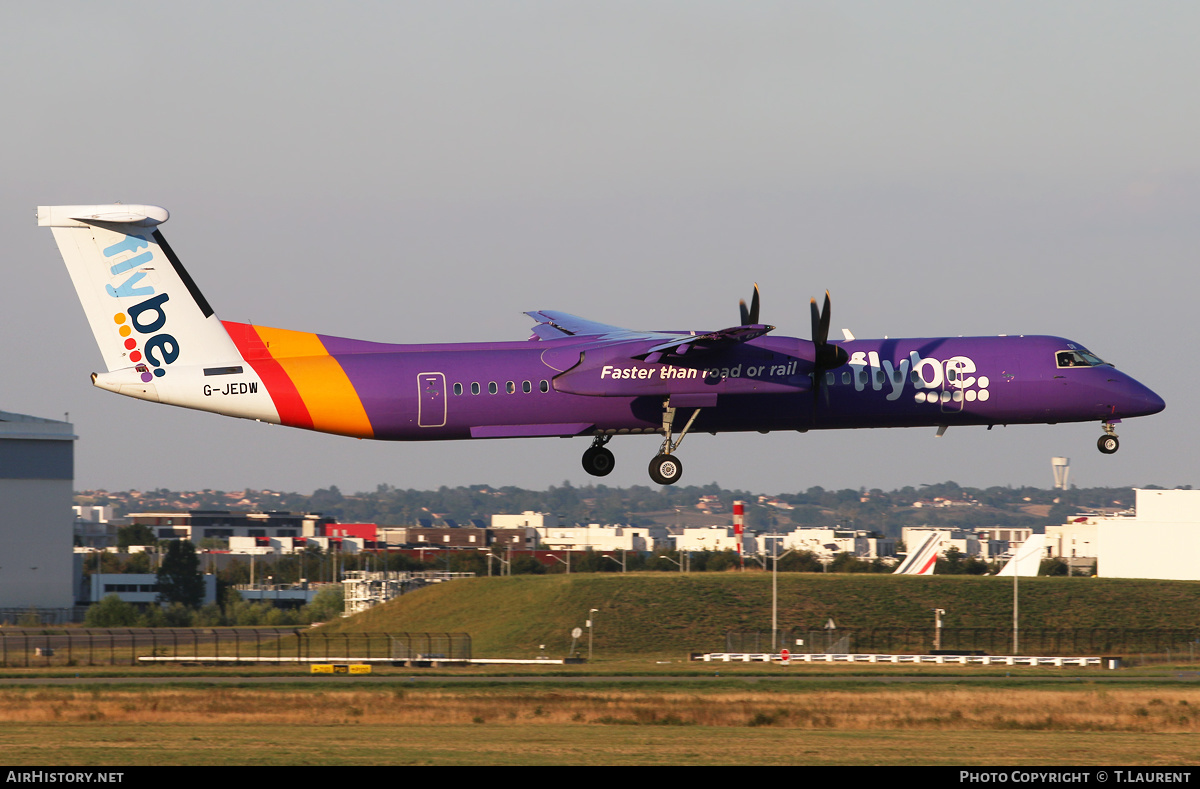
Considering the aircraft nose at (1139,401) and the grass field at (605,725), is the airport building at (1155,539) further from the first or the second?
the aircraft nose at (1139,401)

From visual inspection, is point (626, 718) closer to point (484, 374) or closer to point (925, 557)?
point (484, 374)

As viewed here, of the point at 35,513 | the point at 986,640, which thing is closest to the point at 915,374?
the point at 986,640

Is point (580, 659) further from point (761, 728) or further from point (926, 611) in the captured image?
point (761, 728)

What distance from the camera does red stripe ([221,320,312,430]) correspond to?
33781 mm

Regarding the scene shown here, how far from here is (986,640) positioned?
269 ft

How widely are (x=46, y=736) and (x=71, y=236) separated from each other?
1297 cm

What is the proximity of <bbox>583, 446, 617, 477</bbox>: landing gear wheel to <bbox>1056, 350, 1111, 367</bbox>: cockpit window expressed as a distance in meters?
13.0

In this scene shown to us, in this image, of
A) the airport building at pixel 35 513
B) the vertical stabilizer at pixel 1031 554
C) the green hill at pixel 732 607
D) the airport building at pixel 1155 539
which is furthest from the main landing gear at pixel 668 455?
the airport building at pixel 35 513

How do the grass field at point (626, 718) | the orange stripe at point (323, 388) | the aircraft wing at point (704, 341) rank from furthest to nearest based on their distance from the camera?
the orange stripe at point (323, 388)
the aircraft wing at point (704, 341)
the grass field at point (626, 718)

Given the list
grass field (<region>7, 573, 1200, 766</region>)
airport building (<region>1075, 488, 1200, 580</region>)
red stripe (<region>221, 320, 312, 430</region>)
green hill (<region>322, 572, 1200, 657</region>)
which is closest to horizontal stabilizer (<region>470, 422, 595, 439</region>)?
red stripe (<region>221, 320, 312, 430</region>)

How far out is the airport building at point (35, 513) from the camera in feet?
365

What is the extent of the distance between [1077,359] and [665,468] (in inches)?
491

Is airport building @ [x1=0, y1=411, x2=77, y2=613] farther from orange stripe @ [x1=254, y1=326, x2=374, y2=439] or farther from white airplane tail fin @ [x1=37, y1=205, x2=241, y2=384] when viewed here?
orange stripe @ [x1=254, y1=326, x2=374, y2=439]

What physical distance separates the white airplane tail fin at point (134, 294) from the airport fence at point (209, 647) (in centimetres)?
3194
